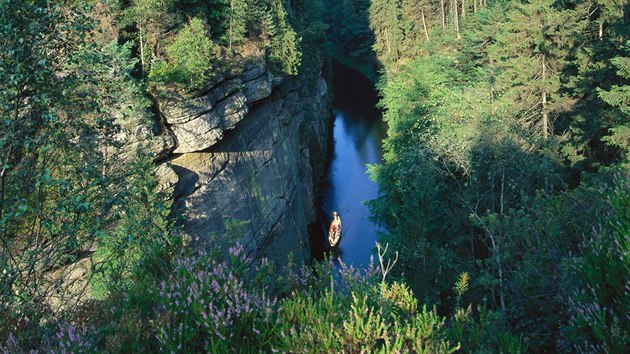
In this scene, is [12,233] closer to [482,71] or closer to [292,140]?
[292,140]

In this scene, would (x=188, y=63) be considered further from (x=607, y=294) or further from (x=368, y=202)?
(x=607, y=294)

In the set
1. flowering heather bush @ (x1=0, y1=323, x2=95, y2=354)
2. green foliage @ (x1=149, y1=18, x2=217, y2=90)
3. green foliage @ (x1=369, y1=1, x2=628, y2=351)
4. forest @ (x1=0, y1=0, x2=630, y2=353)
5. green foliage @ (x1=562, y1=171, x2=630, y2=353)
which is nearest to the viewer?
flowering heather bush @ (x1=0, y1=323, x2=95, y2=354)

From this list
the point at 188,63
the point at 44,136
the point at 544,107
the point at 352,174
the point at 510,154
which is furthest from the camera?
the point at 352,174

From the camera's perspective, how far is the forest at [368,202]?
4.45 meters

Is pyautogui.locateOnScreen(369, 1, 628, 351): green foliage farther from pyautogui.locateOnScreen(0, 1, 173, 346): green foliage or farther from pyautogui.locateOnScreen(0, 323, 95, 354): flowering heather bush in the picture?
pyautogui.locateOnScreen(0, 323, 95, 354): flowering heather bush

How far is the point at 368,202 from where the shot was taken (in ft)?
79.6

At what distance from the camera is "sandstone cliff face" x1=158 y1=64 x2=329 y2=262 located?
16.8 m

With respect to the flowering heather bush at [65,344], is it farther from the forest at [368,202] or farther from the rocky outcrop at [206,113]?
the rocky outcrop at [206,113]

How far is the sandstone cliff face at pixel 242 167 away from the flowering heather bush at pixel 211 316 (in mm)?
7659

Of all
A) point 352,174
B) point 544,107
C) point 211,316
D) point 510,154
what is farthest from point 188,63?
point 352,174

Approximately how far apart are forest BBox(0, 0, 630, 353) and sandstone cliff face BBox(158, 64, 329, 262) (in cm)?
76

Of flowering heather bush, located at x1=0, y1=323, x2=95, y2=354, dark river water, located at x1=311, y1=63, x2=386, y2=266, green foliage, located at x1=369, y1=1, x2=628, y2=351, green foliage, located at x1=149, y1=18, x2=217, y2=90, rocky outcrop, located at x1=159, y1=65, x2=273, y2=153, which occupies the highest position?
green foliage, located at x1=149, y1=18, x2=217, y2=90

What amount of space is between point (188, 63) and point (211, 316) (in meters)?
14.4

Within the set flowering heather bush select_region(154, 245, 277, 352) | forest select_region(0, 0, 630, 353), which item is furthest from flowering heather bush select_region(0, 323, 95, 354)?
flowering heather bush select_region(154, 245, 277, 352)
